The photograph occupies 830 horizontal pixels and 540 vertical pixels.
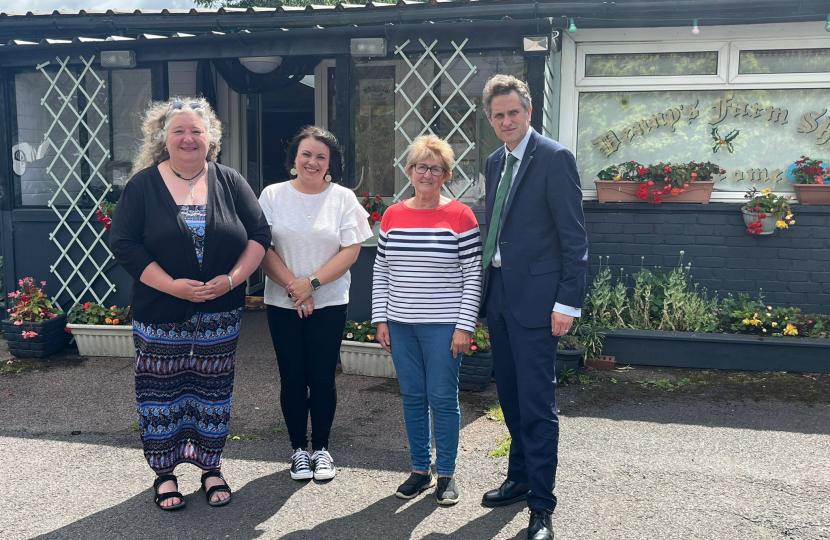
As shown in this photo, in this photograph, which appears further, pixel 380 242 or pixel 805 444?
pixel 805 444

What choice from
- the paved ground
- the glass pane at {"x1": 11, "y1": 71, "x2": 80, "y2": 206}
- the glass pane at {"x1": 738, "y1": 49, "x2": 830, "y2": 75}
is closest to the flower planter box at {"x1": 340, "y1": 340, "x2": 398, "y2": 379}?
the paved ground

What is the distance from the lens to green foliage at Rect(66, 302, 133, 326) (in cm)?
615

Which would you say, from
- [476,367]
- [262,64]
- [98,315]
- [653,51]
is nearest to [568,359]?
[476,367]

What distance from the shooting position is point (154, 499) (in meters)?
3.33

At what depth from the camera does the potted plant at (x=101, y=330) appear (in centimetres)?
607

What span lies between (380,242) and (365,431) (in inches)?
61.5

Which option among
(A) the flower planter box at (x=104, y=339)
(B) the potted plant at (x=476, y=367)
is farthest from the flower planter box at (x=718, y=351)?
(A) the flower planter box at (x=104, y=339)

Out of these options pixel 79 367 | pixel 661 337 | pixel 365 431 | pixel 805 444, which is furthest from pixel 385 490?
pixel 79 367

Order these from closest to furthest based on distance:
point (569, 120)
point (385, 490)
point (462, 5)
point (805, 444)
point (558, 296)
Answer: point (558, 296) → point (385, 490) → point (805, 444) → point (462, 5) → point (569, 120)

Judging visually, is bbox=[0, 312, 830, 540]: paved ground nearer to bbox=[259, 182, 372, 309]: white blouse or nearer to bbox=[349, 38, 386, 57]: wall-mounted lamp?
bbox=[259, 182, 372, 309]: white blouse

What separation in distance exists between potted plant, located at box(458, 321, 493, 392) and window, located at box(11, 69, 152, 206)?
4096mm

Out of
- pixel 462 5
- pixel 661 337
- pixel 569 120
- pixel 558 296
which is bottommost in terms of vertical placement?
pixel 661 337

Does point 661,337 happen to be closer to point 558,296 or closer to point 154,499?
point 558,296

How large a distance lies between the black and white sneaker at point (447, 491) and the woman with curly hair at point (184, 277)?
1026mm
